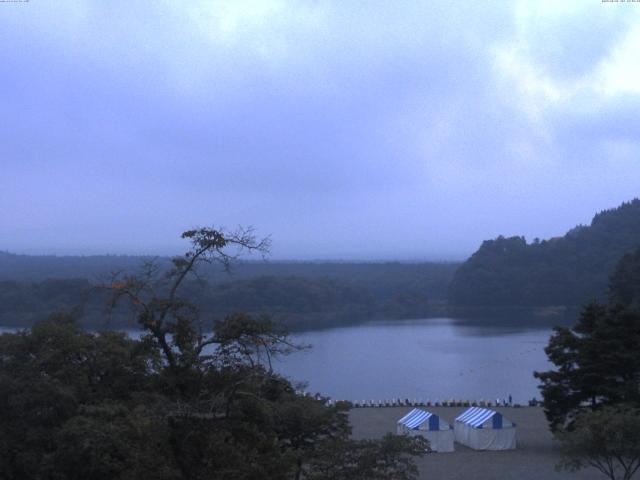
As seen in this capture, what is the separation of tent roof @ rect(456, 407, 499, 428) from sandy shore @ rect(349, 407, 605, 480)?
1.24ft

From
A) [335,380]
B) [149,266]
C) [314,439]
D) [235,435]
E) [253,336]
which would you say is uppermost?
[149,266]

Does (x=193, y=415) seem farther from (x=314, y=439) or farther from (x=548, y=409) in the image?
(x=548, y=409)

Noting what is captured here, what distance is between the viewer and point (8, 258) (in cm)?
8944

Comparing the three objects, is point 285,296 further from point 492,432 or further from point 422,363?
point 492,432

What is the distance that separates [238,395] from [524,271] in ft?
166

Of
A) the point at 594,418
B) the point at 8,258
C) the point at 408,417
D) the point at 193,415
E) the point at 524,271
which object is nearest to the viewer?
the point at 193,415

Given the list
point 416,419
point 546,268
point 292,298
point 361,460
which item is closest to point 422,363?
point 416,419

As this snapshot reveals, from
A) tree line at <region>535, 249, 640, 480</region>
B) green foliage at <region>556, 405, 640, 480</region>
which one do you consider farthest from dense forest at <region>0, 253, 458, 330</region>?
green foliage at <region>556, 405, 640, 480</region>

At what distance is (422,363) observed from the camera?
2570 centimetres

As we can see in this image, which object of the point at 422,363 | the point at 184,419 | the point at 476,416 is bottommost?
the point at 422,363

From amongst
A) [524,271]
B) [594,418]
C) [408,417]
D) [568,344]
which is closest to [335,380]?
[408,417]

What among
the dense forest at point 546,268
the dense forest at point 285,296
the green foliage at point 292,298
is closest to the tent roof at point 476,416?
the dense forest at point 285,296

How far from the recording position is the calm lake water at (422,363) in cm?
2036

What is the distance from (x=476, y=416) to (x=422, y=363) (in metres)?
13.9
